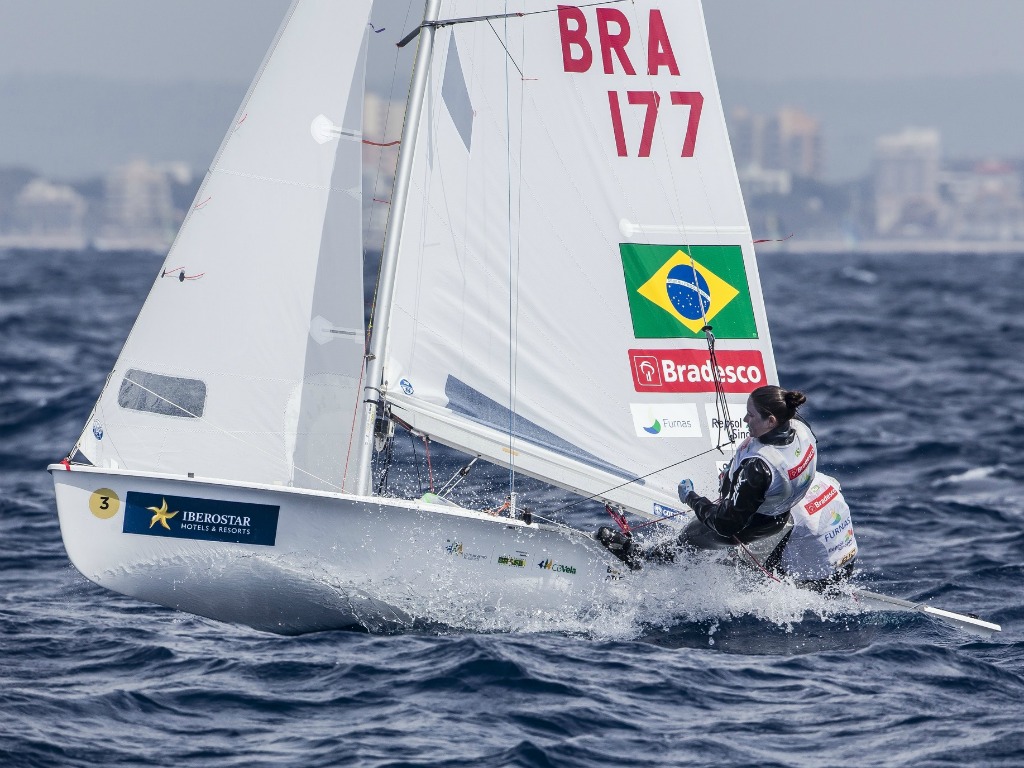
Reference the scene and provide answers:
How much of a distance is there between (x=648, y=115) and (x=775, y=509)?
1963mm

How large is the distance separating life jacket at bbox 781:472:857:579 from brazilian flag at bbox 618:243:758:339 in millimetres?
853

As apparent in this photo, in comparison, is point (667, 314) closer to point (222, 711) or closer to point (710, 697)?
point (710, 697)

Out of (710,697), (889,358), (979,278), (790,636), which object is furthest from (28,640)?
(979,278)

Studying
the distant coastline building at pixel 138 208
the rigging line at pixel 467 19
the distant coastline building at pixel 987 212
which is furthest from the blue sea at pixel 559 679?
the distant coastline building at pixel 987 212

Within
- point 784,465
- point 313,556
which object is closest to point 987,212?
point 784,465

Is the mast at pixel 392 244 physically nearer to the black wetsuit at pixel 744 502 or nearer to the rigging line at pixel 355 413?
the rigging line at pixel 355 413

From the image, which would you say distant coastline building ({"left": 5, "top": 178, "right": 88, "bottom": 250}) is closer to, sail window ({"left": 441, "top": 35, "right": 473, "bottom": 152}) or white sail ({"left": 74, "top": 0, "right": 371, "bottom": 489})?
white sail ({"left": 74, "top": 0, "right": 371, "bottom": 489})

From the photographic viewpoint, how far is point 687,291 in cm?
713

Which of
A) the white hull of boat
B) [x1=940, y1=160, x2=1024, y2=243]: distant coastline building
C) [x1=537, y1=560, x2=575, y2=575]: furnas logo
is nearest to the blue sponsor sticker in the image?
the white hull of boat

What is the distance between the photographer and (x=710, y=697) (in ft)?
19.0

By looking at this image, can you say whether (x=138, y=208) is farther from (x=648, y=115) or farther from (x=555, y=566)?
(x=555, y=566)

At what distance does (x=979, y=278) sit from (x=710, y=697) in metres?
46.6

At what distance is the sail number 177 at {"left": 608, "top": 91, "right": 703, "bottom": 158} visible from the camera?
6930 mm

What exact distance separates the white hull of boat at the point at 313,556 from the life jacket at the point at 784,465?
32.7 inches
